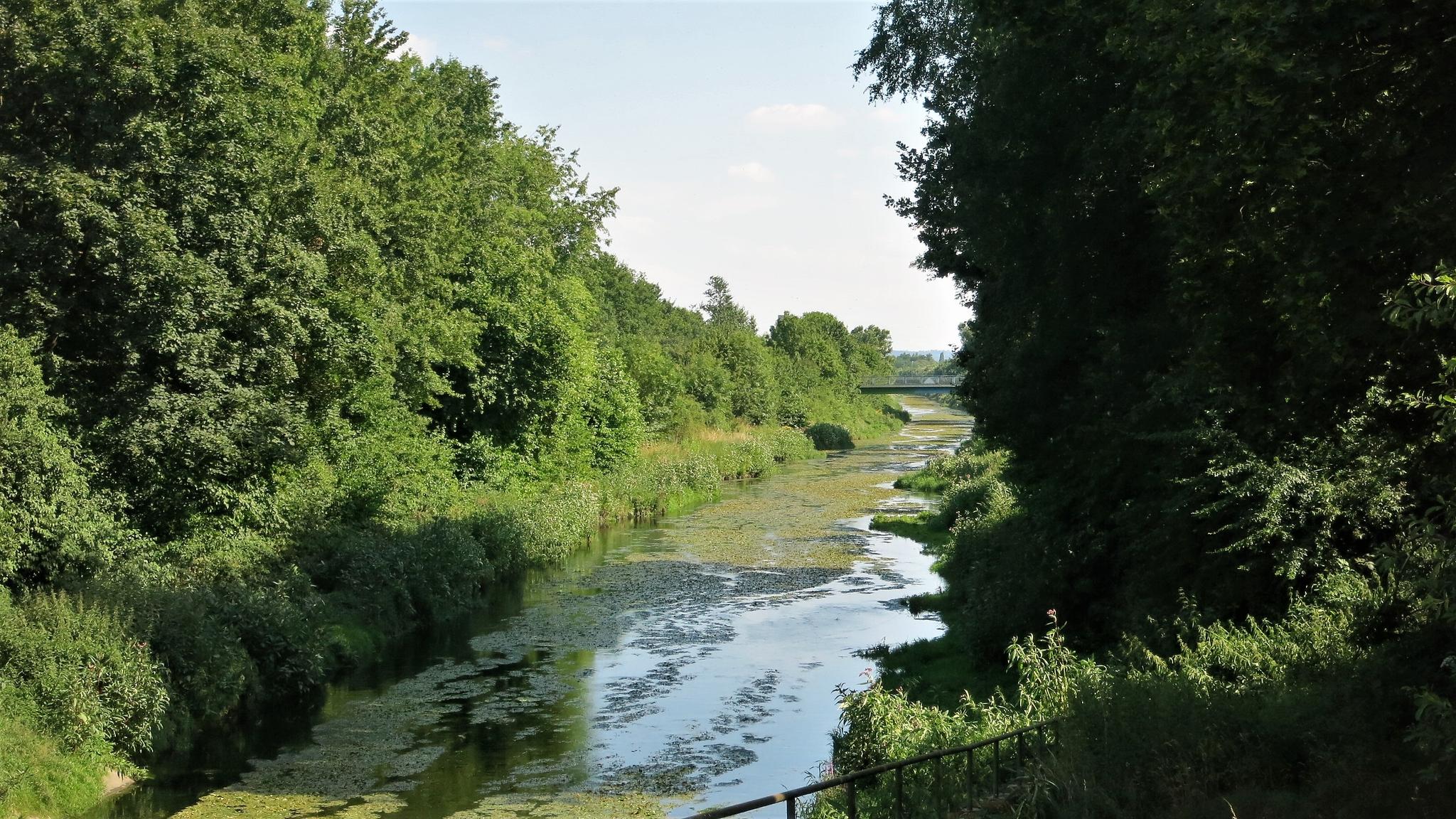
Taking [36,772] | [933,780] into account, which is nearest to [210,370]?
[36,772]

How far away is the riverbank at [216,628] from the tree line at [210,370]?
0.16ft

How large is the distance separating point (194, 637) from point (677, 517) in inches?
1139

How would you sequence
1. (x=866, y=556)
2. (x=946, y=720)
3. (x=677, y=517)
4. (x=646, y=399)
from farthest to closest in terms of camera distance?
1. (x=646, y=399)
2. (x=677, y=517)
3. (x=866, y=556)
4. (x=946, y=720)

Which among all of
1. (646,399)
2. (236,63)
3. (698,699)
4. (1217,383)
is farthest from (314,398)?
(646,399)

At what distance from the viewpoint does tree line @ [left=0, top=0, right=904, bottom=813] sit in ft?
59.9

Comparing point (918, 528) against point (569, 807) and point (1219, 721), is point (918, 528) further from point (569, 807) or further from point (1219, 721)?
point (1219, 721)

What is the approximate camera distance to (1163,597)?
17047 millimetres

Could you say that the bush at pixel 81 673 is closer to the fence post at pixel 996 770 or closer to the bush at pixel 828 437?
the fence post at pixel 996 770

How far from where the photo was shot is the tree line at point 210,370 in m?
18.3

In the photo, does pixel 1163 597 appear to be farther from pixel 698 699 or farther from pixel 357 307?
pixel 357 307

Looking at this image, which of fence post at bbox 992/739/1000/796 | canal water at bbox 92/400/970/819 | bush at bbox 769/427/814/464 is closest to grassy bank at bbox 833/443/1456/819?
fence post at bbox 992/739/1000/796

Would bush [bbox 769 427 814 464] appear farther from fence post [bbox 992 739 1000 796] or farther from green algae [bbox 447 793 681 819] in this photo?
fence post [bbox 992 739 1000 796]

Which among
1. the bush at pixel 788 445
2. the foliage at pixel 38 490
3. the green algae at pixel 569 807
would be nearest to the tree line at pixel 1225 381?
the green algae at pixel 569 807

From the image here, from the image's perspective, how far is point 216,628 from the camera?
1997 centimetres
